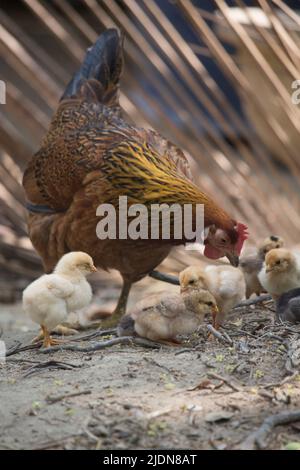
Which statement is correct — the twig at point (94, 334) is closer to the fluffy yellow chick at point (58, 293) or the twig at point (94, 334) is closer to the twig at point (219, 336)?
the fluffy yellow chick at point (58, 293)

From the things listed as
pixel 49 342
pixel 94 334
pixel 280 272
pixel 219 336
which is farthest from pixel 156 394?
pixel 280 272

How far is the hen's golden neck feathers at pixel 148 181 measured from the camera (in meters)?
3.82

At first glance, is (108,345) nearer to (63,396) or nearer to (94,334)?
(94,334)

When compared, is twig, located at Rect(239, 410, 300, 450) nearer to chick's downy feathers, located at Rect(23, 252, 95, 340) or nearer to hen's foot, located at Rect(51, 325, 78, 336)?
chick's downy feathers, located at Rect(23, 252, 95, 340)

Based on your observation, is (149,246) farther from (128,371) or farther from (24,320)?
(24,320)

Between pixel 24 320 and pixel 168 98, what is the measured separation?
6.13 feet

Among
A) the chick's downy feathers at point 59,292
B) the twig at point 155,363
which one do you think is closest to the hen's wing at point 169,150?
the chick's downy feathers at point 59,292

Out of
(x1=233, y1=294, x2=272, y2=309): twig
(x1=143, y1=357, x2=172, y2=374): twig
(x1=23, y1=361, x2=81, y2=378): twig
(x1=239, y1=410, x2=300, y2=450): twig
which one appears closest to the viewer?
(x1=239, y1=410, x2=300, y2=450): twig

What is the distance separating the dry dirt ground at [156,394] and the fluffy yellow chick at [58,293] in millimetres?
156

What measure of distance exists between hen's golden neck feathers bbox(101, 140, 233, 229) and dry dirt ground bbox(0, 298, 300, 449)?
0.66 m

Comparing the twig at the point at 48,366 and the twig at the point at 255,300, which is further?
the twig at the point at 255,300

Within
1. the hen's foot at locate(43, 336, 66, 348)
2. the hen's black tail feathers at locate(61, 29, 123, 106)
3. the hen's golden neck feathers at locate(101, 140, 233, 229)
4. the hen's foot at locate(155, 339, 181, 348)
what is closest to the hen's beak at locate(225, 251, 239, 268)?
the hen's golden neck feathers at locate(101, 140, 233, 229)

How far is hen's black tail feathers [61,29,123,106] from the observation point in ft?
15.5

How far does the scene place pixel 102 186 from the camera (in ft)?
12.9
